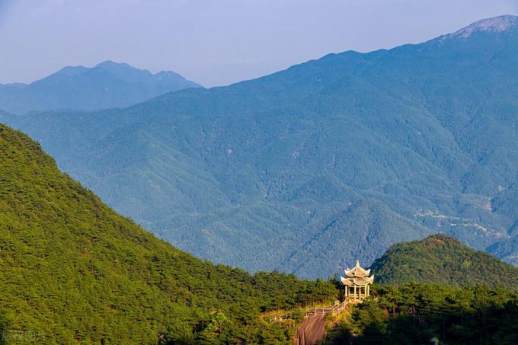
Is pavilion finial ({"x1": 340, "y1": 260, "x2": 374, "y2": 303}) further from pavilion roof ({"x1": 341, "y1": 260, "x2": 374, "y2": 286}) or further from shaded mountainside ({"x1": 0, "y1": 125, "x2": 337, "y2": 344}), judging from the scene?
shaded mountainside ({"x1": 0, "y1": 125, "x2": 337, "y2": 344})

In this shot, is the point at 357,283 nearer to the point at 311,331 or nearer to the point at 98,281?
the point at 311,331

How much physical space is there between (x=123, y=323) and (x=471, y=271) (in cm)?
5898

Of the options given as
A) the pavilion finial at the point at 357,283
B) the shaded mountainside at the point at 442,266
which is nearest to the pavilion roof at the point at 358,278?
the pavilion finial at the point at 357,283

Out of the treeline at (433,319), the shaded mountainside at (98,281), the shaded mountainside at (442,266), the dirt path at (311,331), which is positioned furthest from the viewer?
the shaded mountainside at (442,266)

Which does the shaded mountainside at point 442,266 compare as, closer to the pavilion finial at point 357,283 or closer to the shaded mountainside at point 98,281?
the shaded mountainside at point 98,281

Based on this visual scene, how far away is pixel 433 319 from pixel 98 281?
25.2 m

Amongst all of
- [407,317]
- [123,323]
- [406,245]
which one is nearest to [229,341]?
[407,317]

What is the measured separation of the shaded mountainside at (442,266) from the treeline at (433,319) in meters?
49.6

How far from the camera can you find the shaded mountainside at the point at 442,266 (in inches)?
4599

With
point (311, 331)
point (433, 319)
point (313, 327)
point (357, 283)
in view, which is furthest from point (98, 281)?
point (433, 319)

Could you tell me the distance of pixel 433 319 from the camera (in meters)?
59.0

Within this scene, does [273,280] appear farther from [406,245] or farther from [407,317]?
[406,245]

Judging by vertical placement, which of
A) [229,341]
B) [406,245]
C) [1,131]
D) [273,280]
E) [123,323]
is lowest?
[229,341]

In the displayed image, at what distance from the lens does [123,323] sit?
71750mm
